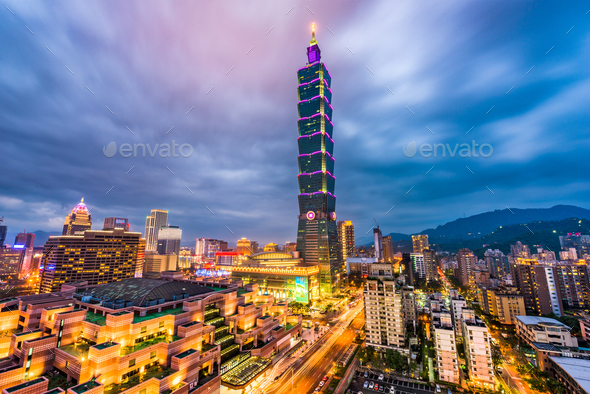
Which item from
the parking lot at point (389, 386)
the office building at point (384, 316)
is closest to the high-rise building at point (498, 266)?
the office building at point (384, 316)

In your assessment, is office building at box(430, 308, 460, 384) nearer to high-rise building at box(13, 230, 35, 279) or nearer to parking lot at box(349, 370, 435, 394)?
parking lot at box(349, 370, 435, 394)

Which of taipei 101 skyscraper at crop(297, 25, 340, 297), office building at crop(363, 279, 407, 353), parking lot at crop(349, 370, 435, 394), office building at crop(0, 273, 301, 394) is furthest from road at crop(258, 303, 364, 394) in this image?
taipei 101 skyscraper at crop(297, 25, 340, 297)

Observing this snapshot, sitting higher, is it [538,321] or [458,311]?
[458,311]

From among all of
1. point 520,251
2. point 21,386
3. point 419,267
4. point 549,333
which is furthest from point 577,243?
point 21,386

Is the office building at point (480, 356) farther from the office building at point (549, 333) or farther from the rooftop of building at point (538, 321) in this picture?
the rooftop of building at point (538, 321)

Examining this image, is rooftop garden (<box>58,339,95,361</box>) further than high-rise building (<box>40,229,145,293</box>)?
No

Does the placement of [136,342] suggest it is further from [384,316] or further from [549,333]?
[549,333]
